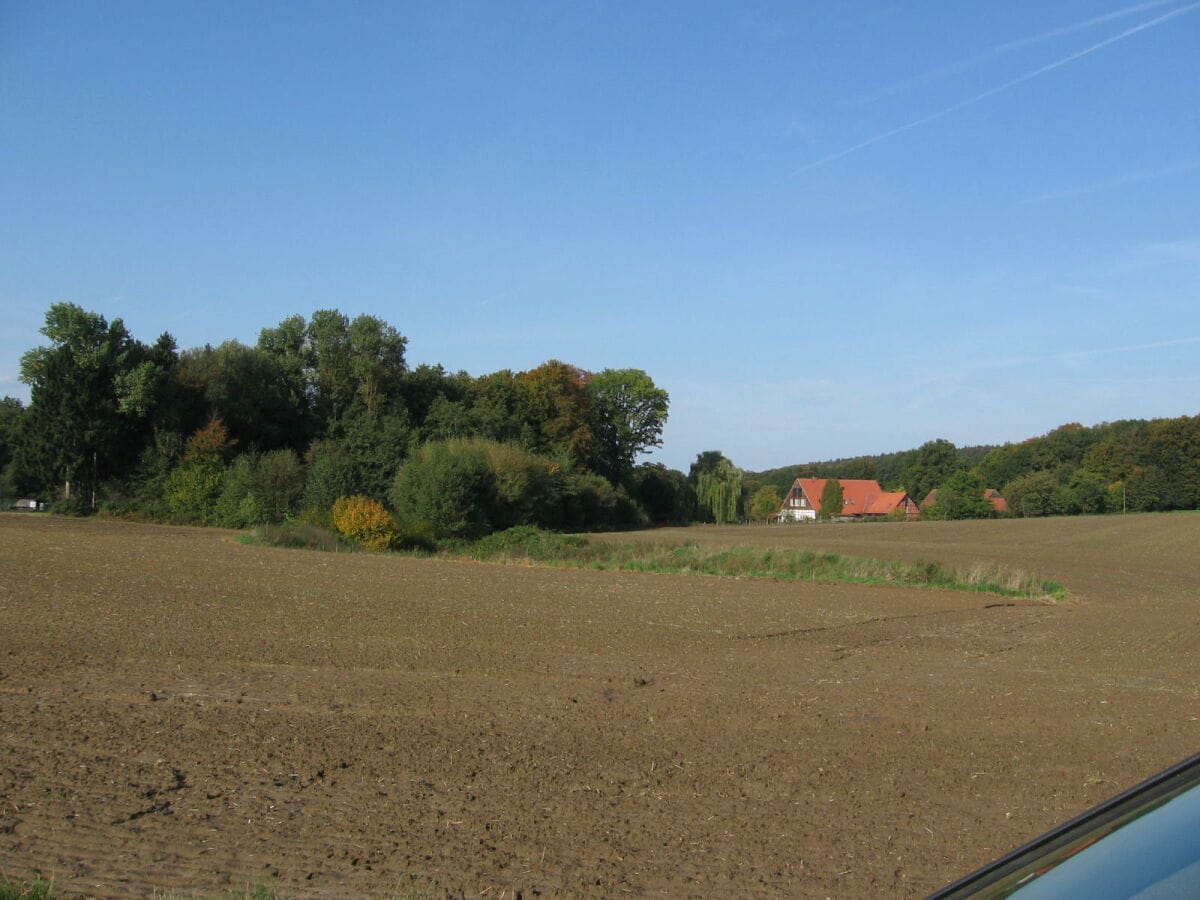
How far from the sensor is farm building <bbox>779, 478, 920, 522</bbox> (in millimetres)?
122562

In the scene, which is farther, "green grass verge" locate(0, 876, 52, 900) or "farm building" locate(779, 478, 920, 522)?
"farm building" locate(779, 478, 920, 522)

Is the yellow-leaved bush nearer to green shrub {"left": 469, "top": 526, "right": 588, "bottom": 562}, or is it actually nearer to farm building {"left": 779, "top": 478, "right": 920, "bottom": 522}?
Result: green shrub {"left": 469, "top": 526, "right": 588, "bottom": 562}

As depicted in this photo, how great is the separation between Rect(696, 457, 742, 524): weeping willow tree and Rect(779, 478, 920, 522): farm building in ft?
93.5

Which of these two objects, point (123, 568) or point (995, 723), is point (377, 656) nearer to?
point (995, 723)

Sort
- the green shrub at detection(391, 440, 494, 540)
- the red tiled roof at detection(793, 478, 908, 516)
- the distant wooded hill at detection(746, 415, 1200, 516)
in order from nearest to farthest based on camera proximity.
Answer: the green shrub at detection(391, 440, 494, 540), the distant wooded hill at detection(746, 415, 1200, 516), the red tiled roof at detection(793, 478, 908, 516)

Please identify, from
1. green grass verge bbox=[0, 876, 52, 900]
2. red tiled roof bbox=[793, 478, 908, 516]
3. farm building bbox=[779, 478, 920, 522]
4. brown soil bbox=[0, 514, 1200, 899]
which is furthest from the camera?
red tiled roof bbox=[793, 478, 908, 516]

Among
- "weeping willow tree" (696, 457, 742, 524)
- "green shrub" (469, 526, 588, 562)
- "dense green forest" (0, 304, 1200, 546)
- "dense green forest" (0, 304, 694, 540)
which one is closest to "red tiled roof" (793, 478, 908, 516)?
"weeping willow tree" (696, 457, 742, 524)

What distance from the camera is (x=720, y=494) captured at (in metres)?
89.4

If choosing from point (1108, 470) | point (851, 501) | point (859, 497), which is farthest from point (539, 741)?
point (859, 497)

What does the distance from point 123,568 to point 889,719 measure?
21491mm

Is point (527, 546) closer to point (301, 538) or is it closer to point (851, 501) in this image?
point (301, 538)

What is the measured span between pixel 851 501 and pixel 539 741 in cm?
12160

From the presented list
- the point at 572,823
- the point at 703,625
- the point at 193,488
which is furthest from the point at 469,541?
the point at 572,823

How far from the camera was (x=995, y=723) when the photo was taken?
1067 centimetres
